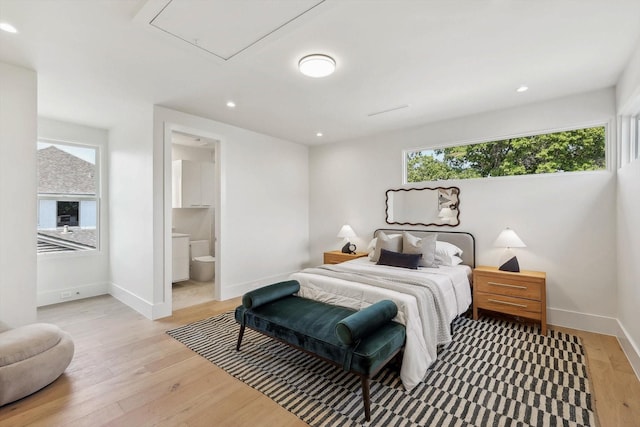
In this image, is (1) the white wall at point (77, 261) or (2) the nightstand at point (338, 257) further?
(2) the nightstand at point (338, 257)

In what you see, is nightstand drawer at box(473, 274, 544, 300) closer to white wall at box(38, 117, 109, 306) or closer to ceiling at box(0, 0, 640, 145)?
ceiling at box(0, 0, 640, 145)

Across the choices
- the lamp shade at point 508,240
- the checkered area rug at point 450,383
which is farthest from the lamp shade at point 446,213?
the checkered area rug at point 450,383

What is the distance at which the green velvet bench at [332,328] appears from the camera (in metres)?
1.93

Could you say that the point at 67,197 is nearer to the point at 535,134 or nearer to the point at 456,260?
the point at 456,260

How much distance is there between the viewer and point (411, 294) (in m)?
2.56

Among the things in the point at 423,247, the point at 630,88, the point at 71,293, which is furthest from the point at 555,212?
the point at 71,293

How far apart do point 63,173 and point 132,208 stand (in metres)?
1.39

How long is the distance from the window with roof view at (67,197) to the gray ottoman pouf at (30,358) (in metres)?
2.29

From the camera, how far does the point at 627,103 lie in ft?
8.59

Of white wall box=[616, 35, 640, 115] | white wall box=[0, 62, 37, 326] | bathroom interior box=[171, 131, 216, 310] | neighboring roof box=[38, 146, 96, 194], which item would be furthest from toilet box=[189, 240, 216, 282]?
white wall box=[616, 35, 640, 115]

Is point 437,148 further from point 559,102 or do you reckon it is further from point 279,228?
point 279,228

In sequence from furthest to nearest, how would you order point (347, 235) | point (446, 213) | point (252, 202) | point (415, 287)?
1. point (347, 235)
2. point (252, 202)
3. point (446, 213)
4. point (415, 287)

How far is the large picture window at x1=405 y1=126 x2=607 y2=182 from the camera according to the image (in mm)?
3268

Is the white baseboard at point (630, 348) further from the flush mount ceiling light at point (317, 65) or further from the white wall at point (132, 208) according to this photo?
the white wall at point (132, 208)
